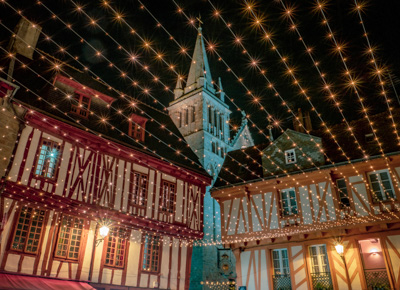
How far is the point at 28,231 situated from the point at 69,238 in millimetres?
1335

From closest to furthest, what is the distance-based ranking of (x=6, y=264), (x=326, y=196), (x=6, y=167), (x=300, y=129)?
(x=6, y=264)
(x=6, y=167)
(x=326, y=196)
(x=300, y=129)

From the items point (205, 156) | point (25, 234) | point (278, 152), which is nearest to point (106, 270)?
point (25, 234)

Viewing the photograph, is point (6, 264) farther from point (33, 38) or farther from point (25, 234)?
point (33, 38)

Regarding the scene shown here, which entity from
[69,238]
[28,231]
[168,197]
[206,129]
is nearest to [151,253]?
[168,197]

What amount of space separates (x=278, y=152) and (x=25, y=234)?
32.8ft

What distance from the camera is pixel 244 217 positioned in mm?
13352

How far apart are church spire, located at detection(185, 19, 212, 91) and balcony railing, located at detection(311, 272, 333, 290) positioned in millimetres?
21504

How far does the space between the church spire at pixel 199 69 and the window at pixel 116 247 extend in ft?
65.8

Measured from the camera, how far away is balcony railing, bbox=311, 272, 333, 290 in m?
10.9

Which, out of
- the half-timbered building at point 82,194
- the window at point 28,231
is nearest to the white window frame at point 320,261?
the half-timbered building at point 82,194

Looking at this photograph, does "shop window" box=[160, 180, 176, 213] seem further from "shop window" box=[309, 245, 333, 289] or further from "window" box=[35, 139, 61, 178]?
"shop window" box=[309, 245, 333, 289]

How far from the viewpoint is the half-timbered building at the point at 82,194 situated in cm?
988

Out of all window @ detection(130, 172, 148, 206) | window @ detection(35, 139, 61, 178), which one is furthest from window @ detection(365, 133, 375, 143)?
window @ detection(35, 139, 61, 178)

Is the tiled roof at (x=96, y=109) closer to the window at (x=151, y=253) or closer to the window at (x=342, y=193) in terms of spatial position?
the window at (x=151, y=253)
